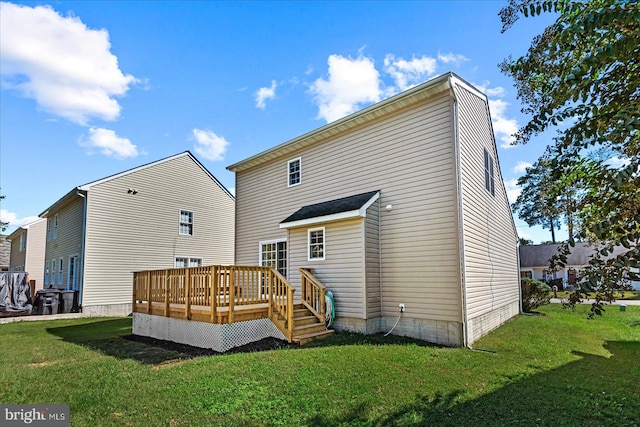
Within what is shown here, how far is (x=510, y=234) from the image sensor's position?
47.7 feet

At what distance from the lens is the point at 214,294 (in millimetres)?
7664

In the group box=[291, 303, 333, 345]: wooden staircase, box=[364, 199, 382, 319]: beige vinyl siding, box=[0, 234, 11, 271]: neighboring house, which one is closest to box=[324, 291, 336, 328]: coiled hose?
box=[291, 303, 333, 345]: wooden staircase

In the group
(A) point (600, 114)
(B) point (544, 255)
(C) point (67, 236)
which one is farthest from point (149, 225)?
(B) point (544, 255)

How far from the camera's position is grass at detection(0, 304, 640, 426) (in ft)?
14.0

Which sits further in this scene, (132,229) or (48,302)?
(132,229)

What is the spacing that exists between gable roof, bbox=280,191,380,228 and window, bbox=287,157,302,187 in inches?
53.3

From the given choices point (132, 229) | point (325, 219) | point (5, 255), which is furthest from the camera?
point (5, 255)

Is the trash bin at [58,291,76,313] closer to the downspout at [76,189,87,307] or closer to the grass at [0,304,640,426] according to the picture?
the downspout at [76,189,87,307]

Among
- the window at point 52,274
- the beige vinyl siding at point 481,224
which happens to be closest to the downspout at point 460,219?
the beige vinyl siding at point 481,224

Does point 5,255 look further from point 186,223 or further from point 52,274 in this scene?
point 186,223

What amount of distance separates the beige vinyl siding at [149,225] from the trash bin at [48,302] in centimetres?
103

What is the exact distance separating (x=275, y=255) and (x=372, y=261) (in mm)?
4163

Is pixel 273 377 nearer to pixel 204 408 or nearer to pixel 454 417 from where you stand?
pixel 204 408

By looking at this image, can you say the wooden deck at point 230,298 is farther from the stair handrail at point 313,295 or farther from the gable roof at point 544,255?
the gable roof at point 544,255
